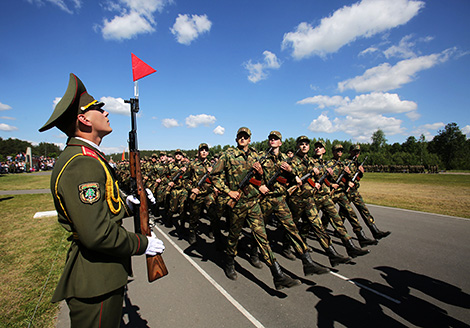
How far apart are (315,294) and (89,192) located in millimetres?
3673

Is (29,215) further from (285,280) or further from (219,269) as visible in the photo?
(285,280)

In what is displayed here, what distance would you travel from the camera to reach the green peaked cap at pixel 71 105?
1.59m

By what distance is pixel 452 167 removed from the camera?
65.1 meters

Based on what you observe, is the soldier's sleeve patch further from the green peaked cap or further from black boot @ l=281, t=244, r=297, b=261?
black boot @ l=281, t=244, r=297, b=261

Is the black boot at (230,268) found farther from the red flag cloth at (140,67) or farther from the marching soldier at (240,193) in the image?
the red flag cloth at (140,67)

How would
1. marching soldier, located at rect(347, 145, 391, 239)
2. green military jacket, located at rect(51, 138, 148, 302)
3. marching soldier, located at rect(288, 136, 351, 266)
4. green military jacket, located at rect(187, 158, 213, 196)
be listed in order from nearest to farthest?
green military jacket, located at rect(51, 138, 148, 302), marching soldier, located at rect(288, 136, 351, 266), marching soldier, located at rect(347, 145, 391, 239), green military jacket, located at rect(187, 158, 213, 196)

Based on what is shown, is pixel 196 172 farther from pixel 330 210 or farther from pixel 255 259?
pixel 330 210

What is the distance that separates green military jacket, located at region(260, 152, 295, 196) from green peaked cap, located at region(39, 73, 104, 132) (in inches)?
142

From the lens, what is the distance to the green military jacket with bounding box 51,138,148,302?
4.62ft

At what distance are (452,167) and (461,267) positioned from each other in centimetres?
8244

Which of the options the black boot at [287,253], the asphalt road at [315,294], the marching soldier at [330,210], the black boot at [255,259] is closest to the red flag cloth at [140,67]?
the asphalt road at [315,294]

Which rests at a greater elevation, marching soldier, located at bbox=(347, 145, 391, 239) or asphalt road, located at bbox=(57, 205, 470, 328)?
marching soldier, located at bbox=(347, 145, 391, 239)

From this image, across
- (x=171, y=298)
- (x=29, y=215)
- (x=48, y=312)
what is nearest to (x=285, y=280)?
(x=171, y=298)

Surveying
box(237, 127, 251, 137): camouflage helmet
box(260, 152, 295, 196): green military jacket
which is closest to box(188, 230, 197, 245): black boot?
box(260, 152, 295, 196): green military jacket
